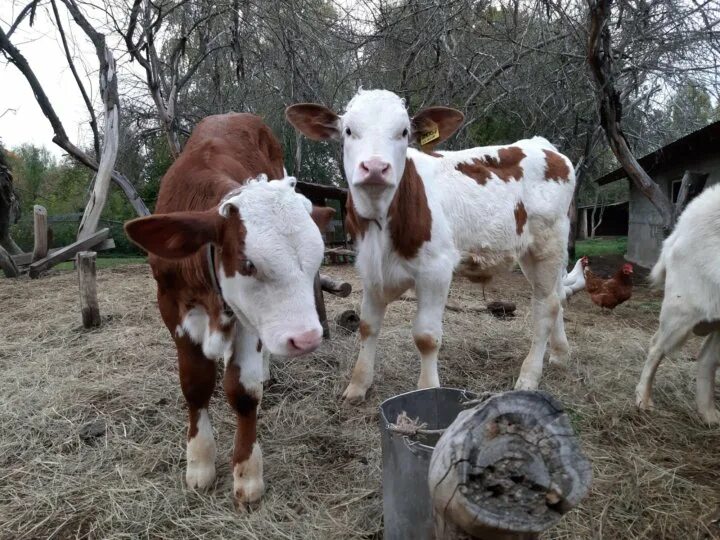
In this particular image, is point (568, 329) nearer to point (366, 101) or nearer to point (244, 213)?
point (366, 101)

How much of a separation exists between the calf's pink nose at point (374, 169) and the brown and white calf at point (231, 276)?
49 centimetres

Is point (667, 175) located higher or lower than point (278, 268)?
higher

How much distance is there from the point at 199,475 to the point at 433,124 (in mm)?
2557

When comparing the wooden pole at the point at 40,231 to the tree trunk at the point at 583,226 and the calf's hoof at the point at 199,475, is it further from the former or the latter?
the tree trunk at the point at 583,226

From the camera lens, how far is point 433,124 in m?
3.66

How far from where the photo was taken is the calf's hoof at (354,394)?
3807 millimetres

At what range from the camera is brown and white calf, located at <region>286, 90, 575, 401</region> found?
327 centimetres

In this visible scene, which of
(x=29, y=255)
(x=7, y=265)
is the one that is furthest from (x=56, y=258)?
(x=29, y=255)

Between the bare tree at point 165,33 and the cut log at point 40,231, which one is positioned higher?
the bare tree at point 165,33

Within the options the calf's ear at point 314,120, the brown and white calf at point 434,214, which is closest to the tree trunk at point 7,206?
the calf's ear at point 314,120

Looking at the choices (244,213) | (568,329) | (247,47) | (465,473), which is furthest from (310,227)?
(247,47)

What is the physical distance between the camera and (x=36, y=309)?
255 inches

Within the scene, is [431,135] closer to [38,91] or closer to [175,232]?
[175,232]

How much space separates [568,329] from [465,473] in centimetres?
536
